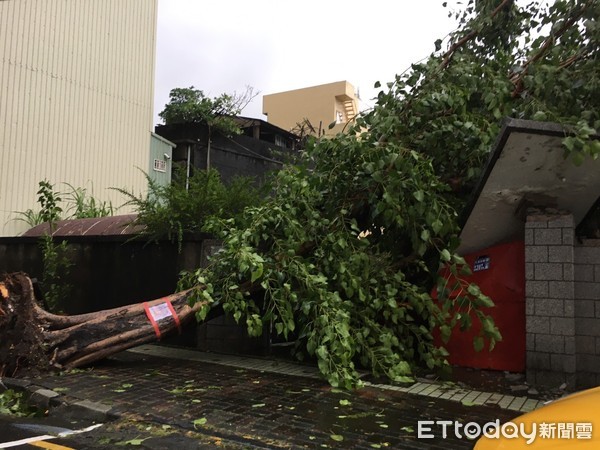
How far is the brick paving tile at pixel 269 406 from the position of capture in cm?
423

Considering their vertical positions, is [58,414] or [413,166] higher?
[413,166]

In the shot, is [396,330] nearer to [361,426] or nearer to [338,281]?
[338,281]

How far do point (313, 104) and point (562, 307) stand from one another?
39452 millimetres

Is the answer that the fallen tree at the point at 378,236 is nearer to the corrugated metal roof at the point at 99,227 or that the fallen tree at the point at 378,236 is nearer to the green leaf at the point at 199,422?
the green leaf at the point at 199,422

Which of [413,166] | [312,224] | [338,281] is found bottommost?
[338,281]

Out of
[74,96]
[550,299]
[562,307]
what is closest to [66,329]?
[550,299]

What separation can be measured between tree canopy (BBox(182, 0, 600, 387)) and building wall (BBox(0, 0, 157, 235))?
8.15 meters

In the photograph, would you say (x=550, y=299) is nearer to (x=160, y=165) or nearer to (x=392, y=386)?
(x=392, y=386)

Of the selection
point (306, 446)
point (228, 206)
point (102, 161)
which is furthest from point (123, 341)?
point (102, 161)

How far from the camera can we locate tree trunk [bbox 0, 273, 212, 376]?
6.31 metres

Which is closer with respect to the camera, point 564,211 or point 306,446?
point 306,446

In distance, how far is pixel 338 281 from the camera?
6363mm

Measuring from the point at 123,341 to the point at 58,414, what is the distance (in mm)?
1649

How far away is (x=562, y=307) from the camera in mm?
5754
